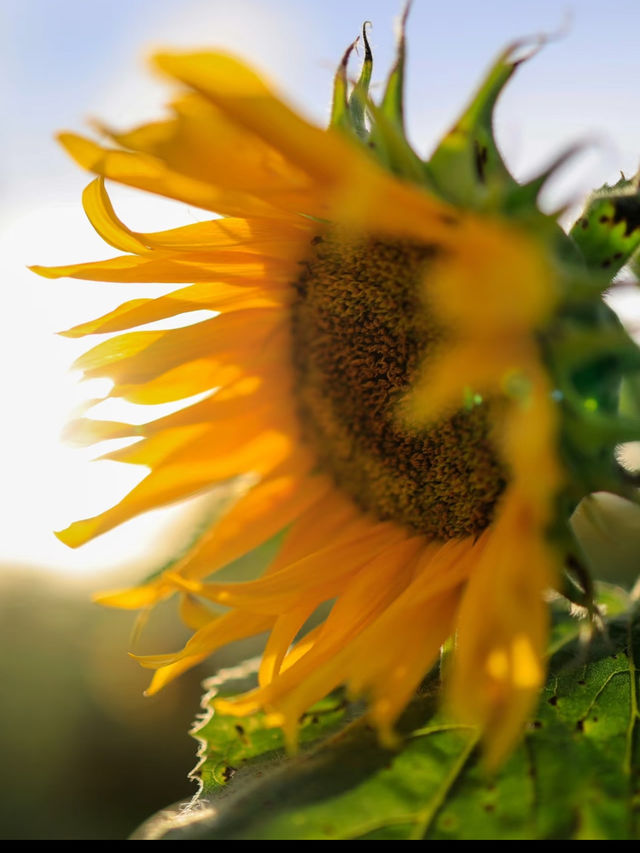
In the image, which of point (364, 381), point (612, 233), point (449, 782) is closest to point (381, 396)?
point (364, 381)

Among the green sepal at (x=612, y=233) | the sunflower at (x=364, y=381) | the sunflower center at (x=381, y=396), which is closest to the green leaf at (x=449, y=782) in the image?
the sunflower at (x=364, y=381)

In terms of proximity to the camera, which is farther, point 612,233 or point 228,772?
point 228,772

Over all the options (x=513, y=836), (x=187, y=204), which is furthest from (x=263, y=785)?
(x=187, y=204)

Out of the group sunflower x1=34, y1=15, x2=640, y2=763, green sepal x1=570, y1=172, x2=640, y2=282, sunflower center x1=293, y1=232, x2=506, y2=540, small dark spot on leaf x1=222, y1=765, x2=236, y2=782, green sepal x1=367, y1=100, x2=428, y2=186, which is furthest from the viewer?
small dark spot on leaf x1=222, y1=765, x2=236, y2=782

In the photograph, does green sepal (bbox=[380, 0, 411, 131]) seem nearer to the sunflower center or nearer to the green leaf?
the sunflower center

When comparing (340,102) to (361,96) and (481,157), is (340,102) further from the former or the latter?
(481,157)

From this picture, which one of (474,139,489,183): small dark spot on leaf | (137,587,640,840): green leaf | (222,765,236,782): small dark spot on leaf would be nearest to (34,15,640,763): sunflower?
(474,139,489,183): small dark spot on leaf
